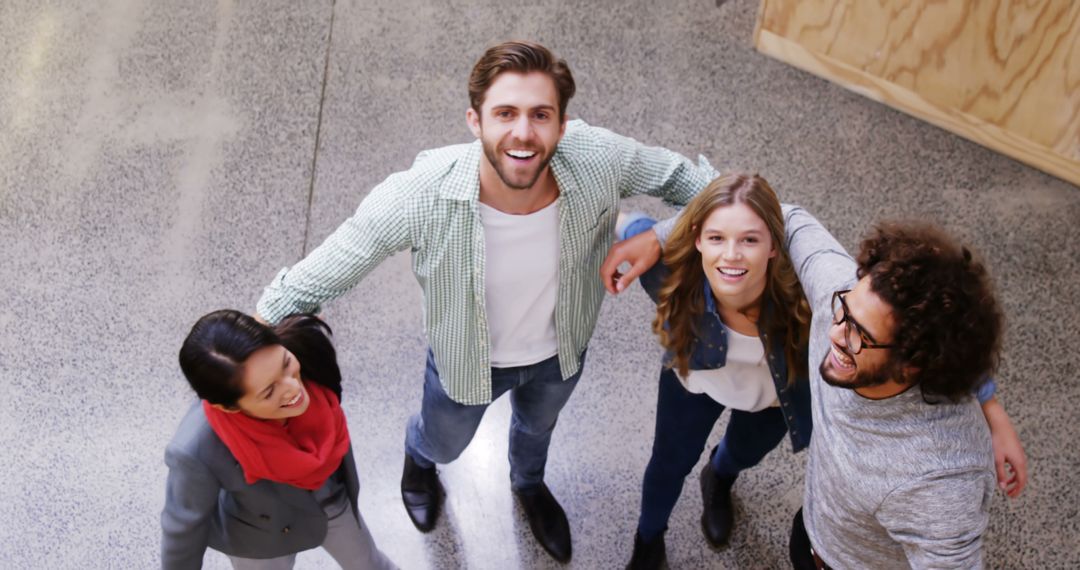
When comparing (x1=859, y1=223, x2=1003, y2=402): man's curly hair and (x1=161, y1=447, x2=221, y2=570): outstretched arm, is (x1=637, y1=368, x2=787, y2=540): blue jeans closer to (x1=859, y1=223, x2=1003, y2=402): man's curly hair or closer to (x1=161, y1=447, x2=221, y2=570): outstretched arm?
(x1=859, y1=223, x2=1003, y2=402): man's curly hair

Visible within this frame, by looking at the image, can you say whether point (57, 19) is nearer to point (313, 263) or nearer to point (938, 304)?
point (313, 263)

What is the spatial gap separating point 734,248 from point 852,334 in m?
0.31

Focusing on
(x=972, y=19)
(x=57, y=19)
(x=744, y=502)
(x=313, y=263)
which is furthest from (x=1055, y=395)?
(x=57, y=19)

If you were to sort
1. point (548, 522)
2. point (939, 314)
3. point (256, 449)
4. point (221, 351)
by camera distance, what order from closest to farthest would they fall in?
point (939, 314) < point (221, 351) < point (256, 449) < point (548, 522)

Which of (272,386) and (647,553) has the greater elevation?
(272,386)

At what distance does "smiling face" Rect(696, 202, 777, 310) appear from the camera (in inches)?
69.4

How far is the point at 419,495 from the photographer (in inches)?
101

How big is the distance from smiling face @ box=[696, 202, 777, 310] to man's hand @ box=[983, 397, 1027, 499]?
19.2 inches

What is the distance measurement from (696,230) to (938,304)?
507 mm

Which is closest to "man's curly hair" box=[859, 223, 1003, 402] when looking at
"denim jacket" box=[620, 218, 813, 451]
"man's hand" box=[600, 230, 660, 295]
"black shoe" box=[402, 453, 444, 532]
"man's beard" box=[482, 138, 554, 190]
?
"denim jacket" box=[620, 218, 813, 451]

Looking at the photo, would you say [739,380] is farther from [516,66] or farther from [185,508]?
[185,508]

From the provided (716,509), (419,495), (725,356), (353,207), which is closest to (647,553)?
(716,509)

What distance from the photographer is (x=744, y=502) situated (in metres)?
2.65

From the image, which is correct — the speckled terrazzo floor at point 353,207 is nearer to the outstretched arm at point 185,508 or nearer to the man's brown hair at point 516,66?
the outstretched arm at point 185,508
